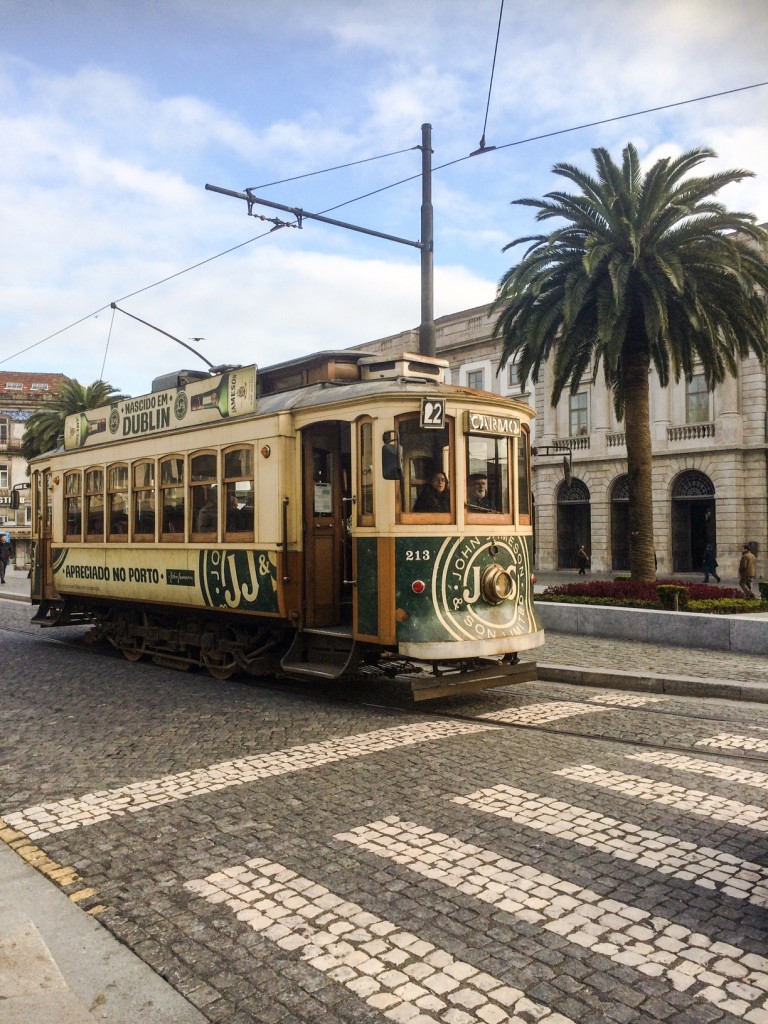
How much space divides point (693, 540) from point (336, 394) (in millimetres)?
28588

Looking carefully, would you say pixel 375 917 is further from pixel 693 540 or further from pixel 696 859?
pixel 693 540

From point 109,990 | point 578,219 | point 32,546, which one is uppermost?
point 578,219

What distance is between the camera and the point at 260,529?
32.7ft

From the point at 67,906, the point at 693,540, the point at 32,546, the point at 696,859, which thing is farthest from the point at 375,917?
the point at 693,540

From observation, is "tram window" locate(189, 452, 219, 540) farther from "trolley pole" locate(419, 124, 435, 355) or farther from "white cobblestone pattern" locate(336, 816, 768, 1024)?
"white cobblestone pattern" locate(336, 816, 768, 1024)

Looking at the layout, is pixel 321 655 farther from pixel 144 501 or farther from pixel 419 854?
pixel 419 854

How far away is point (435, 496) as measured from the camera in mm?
8852

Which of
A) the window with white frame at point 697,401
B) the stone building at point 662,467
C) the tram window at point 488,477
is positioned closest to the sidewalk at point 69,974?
the tram window at point 488,477

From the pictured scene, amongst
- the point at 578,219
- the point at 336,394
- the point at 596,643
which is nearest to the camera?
the point at 336,394

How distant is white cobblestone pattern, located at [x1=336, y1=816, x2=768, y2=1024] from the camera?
348cm

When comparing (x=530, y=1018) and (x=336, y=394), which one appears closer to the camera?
(x=530, y=1018)

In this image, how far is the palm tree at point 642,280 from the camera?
1702 centimetres

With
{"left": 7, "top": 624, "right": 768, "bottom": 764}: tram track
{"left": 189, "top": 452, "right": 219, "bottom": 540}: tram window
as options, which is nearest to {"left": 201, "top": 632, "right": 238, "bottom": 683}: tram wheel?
{"left": 7, "top": 624, "right": 768, "bottom": 764}: tram track

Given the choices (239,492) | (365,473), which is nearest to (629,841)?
(365,473)
